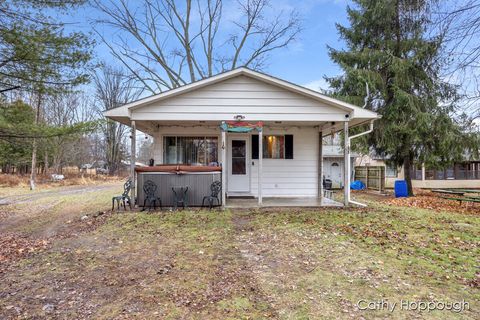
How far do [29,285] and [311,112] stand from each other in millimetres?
7346

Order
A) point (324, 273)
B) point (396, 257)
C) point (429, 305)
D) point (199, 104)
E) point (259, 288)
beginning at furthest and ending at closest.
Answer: point (199, 104)
point (396, 257)
point (324, 273)
point (259, 288)
point (429, 305)

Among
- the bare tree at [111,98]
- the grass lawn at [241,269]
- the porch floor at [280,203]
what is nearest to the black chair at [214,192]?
the porch floor at [280,203]

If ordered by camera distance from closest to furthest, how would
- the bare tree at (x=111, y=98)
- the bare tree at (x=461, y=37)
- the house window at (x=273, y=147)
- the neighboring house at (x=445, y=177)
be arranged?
the bare tree at (x=461, y=37), the house window at (x=273, y=147), the neighboring house at (x=445, y=177), the bare tree at (x=111, y=98)

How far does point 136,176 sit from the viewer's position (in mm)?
8242

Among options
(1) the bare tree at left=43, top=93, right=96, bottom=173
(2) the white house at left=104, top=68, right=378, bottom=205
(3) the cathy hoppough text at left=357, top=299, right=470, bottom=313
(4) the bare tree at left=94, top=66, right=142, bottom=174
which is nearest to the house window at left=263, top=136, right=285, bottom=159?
(2) the white house at left=104, top=68, right=378, bottom=205

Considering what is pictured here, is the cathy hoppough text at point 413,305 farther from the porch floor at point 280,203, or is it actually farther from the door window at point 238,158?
the door window at point 238,158

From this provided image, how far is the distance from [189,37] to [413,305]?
73.1 feet

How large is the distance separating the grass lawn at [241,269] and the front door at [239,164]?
3.41 meters

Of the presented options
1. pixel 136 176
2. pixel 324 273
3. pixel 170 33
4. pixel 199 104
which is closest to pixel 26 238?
pixel 136 176

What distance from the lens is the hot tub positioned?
8.07 metres

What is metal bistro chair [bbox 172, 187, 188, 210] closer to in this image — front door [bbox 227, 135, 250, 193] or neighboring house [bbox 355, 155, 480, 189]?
front door [bbox 227, 135, 250, 193]

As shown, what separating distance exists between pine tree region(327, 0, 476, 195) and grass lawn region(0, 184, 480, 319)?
26.8 feet

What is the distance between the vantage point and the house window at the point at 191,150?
10102 mm

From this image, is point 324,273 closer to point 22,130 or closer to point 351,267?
point 351,267
